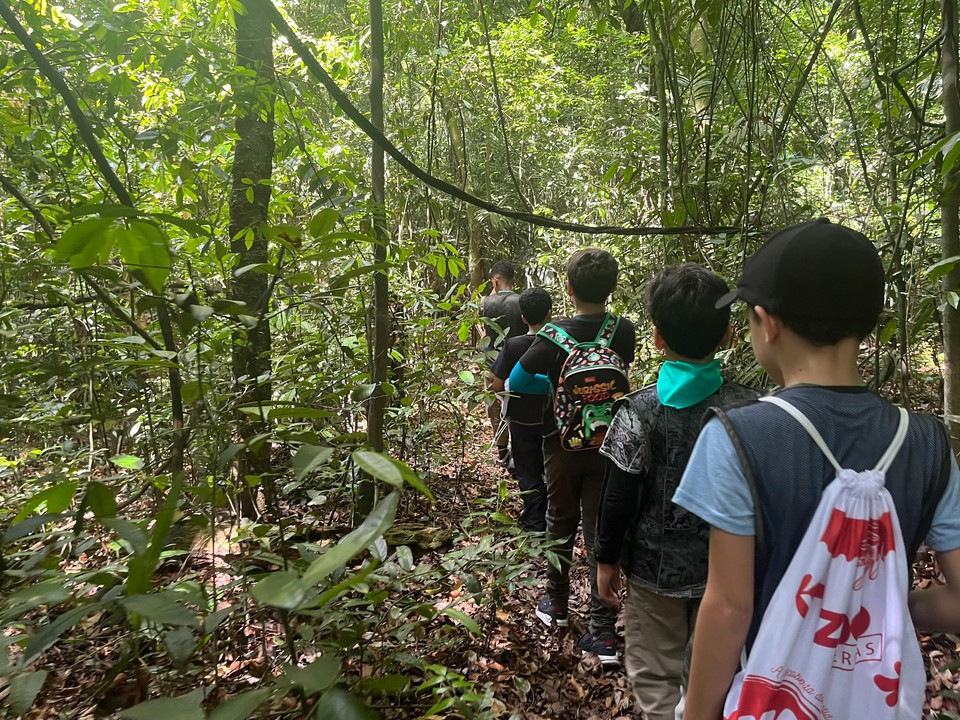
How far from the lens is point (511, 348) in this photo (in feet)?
12.2

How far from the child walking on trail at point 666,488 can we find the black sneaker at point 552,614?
114 centimetres

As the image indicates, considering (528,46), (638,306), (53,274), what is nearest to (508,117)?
(528,46)

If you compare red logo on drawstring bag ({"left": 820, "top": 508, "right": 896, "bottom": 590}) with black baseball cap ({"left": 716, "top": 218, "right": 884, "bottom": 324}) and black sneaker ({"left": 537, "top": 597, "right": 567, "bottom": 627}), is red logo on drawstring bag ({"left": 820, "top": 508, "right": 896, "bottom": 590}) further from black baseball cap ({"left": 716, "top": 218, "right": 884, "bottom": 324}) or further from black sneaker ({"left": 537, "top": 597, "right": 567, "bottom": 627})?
black sneaker ({"left": 537, "top": 597, "right": 567, "bottom": 627})

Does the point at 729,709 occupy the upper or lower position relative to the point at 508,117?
lower

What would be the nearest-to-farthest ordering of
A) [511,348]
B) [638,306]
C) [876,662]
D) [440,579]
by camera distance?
[876,662]
[440,579]
[511,348]
[638,306]

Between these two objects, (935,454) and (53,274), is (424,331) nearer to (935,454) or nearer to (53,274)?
(53,274)

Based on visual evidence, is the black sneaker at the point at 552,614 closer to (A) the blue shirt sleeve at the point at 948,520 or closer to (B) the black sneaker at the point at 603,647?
(B) the black sneaker at the point at 603,647

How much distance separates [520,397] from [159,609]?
9.03 feet

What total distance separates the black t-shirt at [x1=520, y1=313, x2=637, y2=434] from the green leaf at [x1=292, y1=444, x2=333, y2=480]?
1.84m

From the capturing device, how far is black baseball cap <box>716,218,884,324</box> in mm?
1042

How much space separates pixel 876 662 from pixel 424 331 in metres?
3.02

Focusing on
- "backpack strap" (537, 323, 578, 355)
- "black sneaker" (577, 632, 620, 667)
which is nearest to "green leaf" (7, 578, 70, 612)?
"backpack strap" (537, 323, 578, 355)

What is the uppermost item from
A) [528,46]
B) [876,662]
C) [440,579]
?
[528,46]

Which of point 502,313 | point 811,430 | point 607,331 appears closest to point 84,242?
point 811,430
